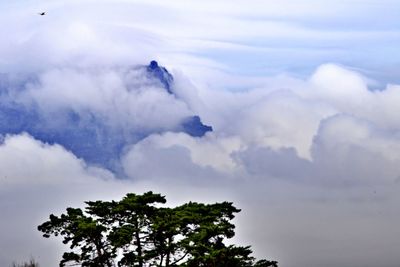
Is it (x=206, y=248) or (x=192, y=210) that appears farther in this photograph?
(x=192, y=210)

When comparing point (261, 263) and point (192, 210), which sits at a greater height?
point (192, 210)

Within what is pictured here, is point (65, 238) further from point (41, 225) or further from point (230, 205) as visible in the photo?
point (230, 205)

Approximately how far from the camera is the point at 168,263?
258ft

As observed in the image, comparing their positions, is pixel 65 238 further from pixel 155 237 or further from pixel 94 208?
pixel 155 237

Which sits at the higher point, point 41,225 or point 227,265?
point 41,225

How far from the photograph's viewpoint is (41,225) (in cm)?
8131

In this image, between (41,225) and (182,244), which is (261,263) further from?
(41,225)

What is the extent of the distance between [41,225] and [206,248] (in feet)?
54.3

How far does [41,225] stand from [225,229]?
58.7 ft

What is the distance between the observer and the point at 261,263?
79.8 m

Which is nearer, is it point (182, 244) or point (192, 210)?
point (182, 244)

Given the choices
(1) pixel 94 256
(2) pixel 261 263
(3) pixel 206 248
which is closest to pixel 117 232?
(1) pixel 94 256

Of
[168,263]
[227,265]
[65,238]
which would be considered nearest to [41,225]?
[65,238]

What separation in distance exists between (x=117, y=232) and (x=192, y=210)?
28.0 ft
